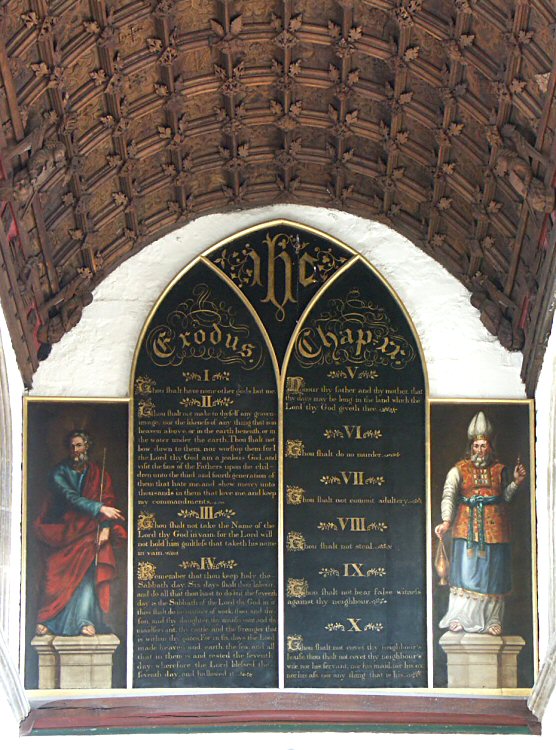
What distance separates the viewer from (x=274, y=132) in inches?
511

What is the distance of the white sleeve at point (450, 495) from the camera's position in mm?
12906

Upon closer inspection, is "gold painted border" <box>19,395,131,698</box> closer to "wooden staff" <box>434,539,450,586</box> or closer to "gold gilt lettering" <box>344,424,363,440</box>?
"gold gilt lettering" <box>344,424,363,440</box>

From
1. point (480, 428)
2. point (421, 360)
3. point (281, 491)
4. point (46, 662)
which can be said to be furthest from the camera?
point (421, 360)

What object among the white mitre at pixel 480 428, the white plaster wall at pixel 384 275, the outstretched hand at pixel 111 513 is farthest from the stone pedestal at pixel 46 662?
the white mitre at pixel 480 428

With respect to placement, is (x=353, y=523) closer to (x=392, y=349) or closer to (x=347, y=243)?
(x=392, y=349)

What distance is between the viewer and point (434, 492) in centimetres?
1294

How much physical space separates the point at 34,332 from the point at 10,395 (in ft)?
2.09

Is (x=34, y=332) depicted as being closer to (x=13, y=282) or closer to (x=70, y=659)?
(x=13, y=282)

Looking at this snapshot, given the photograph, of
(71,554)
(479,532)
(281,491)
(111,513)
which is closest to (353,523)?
(281,491)

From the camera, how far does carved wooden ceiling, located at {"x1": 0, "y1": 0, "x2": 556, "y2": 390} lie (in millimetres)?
10812

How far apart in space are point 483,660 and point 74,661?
328 centimetres

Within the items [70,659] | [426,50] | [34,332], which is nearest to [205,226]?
[34,332]

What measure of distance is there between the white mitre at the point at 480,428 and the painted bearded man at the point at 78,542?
298 centimetres

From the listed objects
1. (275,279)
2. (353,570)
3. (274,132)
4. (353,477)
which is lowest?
(353,570)
